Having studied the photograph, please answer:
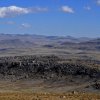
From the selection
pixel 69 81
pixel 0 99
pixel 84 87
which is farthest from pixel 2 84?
pixel 0 99

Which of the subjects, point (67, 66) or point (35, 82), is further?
point (67, 66)

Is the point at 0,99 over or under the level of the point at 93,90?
over

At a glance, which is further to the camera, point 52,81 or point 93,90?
point 52,81

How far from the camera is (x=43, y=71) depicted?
8969cm

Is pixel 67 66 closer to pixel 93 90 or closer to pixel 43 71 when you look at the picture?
pixel 43 71

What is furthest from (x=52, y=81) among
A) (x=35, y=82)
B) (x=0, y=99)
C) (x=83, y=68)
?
(x=0, y=99)

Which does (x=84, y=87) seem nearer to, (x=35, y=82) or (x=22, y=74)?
(x=35, y=82)

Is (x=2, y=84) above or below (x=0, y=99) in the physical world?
below

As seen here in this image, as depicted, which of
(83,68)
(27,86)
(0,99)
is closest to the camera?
(0,99)

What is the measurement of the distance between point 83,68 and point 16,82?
15850 mm

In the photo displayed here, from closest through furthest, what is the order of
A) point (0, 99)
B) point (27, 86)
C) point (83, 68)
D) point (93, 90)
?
point (0, 99) → point (93, 90) → point (27, 86) → point (83, 68)

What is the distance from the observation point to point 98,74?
8156 cm

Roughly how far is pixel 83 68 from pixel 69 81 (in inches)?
306

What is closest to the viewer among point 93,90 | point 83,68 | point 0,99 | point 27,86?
point 0,99
